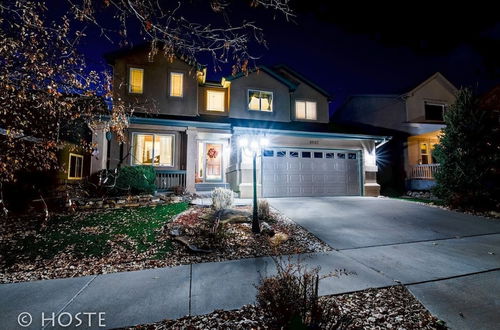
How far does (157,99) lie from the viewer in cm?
1243

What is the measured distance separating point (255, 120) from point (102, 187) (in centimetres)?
901

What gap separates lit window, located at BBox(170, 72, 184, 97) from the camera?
12.8 meters

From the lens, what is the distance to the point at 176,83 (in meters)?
12.9

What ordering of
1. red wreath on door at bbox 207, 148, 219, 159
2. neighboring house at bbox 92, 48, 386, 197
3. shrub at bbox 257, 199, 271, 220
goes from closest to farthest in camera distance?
shrub at bbox 257, 199, 271, 220 < neighboring house at bbox 92, 48, 386, 197 < red wreath on door at bbox 207, 148, 219, 159

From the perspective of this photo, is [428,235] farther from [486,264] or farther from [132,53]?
[132,53]

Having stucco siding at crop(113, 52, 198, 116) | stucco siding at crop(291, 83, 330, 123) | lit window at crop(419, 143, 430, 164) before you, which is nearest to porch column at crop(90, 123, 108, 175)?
stucco siding at crop(113, 52, 198, 116)

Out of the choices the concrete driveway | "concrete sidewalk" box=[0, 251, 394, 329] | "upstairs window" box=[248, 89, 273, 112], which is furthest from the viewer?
"upstairs window" box=[248, 89, 273, 112]

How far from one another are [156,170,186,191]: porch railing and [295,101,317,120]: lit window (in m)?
8.83

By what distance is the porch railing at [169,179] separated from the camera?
452 inches

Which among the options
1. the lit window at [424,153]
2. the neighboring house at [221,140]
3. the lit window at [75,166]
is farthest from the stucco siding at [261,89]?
the lit window at [424,153]

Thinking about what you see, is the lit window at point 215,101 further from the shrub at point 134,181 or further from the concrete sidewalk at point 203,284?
the concrete sidewalk at point 203,284

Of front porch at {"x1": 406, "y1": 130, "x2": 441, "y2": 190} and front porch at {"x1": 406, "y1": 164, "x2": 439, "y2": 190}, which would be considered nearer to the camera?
front porch at {"x1": 406, "y1": 164, "x2": 439, "y2": 190}

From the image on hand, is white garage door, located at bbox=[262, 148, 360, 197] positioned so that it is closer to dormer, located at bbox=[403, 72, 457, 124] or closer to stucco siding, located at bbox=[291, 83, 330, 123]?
stucco siding, located at bbox=[291, 83, 330, 123]

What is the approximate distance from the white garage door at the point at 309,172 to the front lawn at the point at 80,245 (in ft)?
19.3
